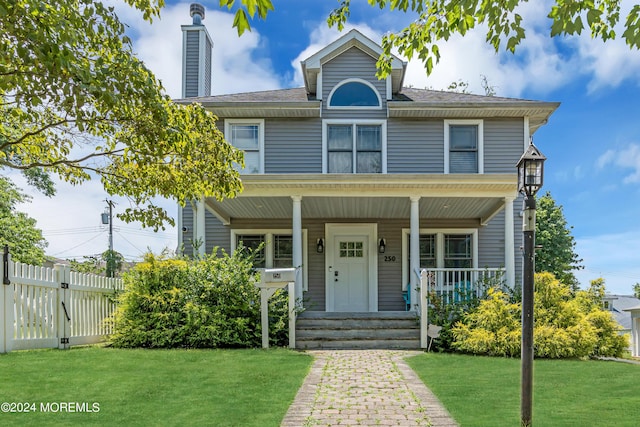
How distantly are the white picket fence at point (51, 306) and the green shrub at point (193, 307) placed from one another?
19.4 inches

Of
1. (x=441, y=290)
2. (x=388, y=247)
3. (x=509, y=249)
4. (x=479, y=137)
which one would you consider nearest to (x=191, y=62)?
Answer: (x=388, y=247)

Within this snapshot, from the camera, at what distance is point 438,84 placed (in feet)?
77.9

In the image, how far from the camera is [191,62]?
15.2 metres

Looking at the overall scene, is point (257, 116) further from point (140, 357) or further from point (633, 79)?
point (633, 79)

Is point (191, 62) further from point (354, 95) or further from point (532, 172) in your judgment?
point (532, 172)

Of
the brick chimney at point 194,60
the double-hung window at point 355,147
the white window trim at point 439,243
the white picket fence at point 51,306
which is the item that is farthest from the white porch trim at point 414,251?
the brick chimney at point 194,60

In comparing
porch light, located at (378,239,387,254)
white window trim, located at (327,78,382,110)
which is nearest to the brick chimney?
white window trim, located at (327,78,382,110)

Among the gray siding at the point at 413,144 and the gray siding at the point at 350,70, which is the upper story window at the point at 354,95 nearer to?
the gray siding at the point at 350,70

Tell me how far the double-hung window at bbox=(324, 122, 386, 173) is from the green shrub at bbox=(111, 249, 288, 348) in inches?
181

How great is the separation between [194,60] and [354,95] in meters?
5.19

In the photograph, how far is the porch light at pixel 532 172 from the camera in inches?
183

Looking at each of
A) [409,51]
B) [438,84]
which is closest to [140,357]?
[409,51]

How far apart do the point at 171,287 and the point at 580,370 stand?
673 centimetres

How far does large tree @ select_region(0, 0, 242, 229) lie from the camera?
3764 mm
